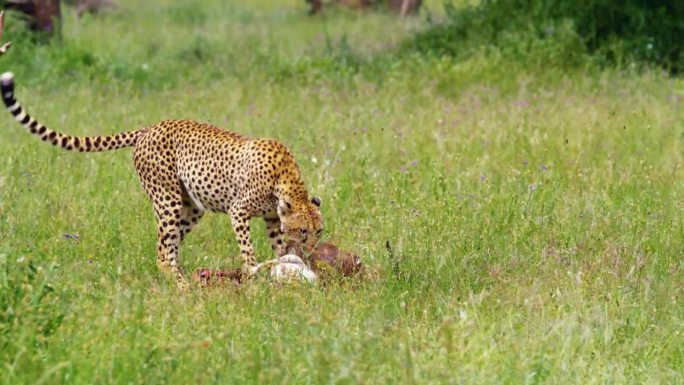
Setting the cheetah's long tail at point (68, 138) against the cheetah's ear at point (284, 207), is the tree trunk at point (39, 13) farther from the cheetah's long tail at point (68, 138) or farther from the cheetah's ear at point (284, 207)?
the cheetah's ear at point (284, 207)

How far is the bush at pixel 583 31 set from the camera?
1528 centimetres

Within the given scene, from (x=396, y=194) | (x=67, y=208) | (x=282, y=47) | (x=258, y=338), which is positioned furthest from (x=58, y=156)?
(x=282, y=47)

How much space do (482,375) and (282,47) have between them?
13.4 metres

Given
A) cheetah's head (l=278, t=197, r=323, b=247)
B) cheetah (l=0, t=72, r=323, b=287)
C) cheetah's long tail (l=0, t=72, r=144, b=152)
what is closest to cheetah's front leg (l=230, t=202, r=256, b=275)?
cheetah (l=0, t=72, r=323, b=287)

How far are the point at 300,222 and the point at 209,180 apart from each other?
81cm

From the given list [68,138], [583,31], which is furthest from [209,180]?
[583,31]

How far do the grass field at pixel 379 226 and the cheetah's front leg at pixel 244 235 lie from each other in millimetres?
468

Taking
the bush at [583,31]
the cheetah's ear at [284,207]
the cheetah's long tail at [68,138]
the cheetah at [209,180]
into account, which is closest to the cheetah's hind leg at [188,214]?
the cheetah at [209,180]

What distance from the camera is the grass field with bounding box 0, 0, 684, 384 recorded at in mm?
5531

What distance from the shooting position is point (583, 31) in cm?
1588

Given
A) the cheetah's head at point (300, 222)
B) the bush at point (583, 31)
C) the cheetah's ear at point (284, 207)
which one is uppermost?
the cheetah's ear at point (284, 207)

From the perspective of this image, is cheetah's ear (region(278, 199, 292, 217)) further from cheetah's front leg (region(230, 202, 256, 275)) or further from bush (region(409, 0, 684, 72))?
bush (region(409, 0, 684, 72))

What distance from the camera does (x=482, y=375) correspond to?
5.52 m

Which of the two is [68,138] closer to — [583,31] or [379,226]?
[379,226]
